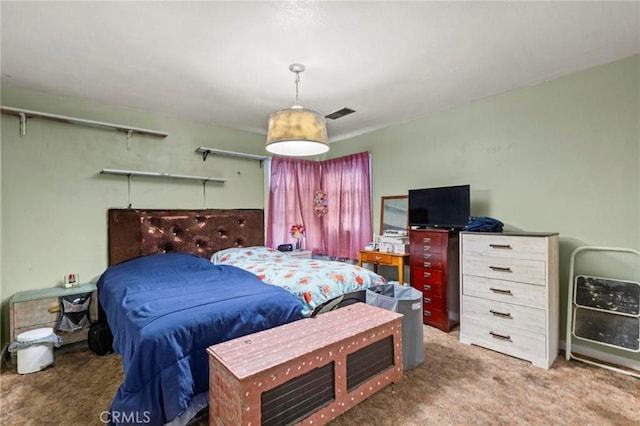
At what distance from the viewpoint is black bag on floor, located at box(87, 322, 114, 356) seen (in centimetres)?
254

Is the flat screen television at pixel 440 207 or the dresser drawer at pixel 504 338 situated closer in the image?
the dresser drawer at pixel 504 338

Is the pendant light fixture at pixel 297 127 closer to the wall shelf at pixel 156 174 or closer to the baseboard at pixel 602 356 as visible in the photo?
the wall shelf at pixel 156 174

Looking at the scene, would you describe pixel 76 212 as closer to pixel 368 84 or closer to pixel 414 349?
pixel 368 84

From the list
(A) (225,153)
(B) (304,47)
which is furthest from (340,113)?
(A) (225,153)

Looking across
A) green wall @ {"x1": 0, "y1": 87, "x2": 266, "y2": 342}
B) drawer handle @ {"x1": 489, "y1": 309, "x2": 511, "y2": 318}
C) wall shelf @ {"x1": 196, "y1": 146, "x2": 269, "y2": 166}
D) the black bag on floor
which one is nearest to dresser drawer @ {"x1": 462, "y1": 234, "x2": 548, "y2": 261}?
drawer handle @ {"x1": 489, "y1": 309, "x2": 511, "y2": 318}

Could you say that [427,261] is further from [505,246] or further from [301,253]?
[301,253]

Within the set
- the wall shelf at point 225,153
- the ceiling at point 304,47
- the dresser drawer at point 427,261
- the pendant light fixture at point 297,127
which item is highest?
the ceiling at point 304,47

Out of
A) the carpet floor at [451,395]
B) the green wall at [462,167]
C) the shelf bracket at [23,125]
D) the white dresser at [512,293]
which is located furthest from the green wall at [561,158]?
the shelf bracket at [23,125]

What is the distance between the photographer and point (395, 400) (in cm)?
188

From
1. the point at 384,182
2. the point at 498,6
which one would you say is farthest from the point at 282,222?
the point at 498,6

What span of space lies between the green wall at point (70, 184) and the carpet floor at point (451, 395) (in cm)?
92

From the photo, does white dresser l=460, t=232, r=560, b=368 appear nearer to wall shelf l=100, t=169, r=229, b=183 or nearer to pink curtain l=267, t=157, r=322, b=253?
pink curtain l=267, t=157, r=322, b=253

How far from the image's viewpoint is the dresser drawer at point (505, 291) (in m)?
2.35

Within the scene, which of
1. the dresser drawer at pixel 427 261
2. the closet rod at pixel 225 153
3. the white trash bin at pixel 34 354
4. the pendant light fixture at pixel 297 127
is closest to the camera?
the pendant light fixture at pixel 297 127
